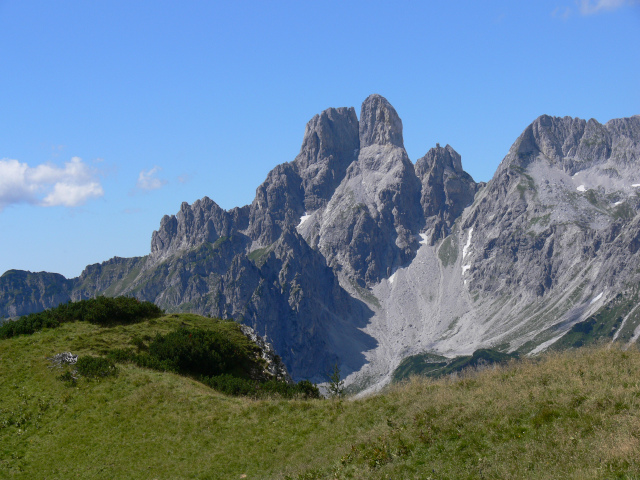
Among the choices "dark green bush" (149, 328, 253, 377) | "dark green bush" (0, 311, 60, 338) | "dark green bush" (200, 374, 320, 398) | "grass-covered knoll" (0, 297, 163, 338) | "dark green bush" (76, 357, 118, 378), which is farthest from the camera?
"grass-covered knoll" (0, 297, 163, 338)

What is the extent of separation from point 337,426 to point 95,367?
20.1 meters

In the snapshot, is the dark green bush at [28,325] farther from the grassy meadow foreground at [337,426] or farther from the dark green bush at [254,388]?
the dark green bush at [254,388]

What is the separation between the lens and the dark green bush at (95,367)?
38938 mm

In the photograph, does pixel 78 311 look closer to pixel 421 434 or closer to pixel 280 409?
pixel 280 409

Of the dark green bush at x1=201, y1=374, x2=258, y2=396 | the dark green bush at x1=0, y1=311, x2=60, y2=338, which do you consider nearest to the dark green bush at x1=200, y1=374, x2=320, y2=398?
the dark green bush at x1=201, y1=374, x2=258, y2=396

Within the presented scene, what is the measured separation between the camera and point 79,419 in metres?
34.3

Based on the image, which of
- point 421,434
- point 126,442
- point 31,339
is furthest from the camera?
point 31,339

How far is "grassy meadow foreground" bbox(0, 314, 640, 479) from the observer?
20.4 meters

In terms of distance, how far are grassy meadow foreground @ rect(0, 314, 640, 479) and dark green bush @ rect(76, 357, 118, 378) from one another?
2.30ft

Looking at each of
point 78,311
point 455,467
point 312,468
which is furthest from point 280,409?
point 78,311

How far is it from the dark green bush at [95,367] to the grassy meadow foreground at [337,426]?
2.30ft

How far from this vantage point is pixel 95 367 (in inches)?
1549

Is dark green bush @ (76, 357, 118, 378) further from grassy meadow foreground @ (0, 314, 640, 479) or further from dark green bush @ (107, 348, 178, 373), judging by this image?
dark green bush @ (107, 348, 178, 373)

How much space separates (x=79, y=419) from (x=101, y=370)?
206 inches
